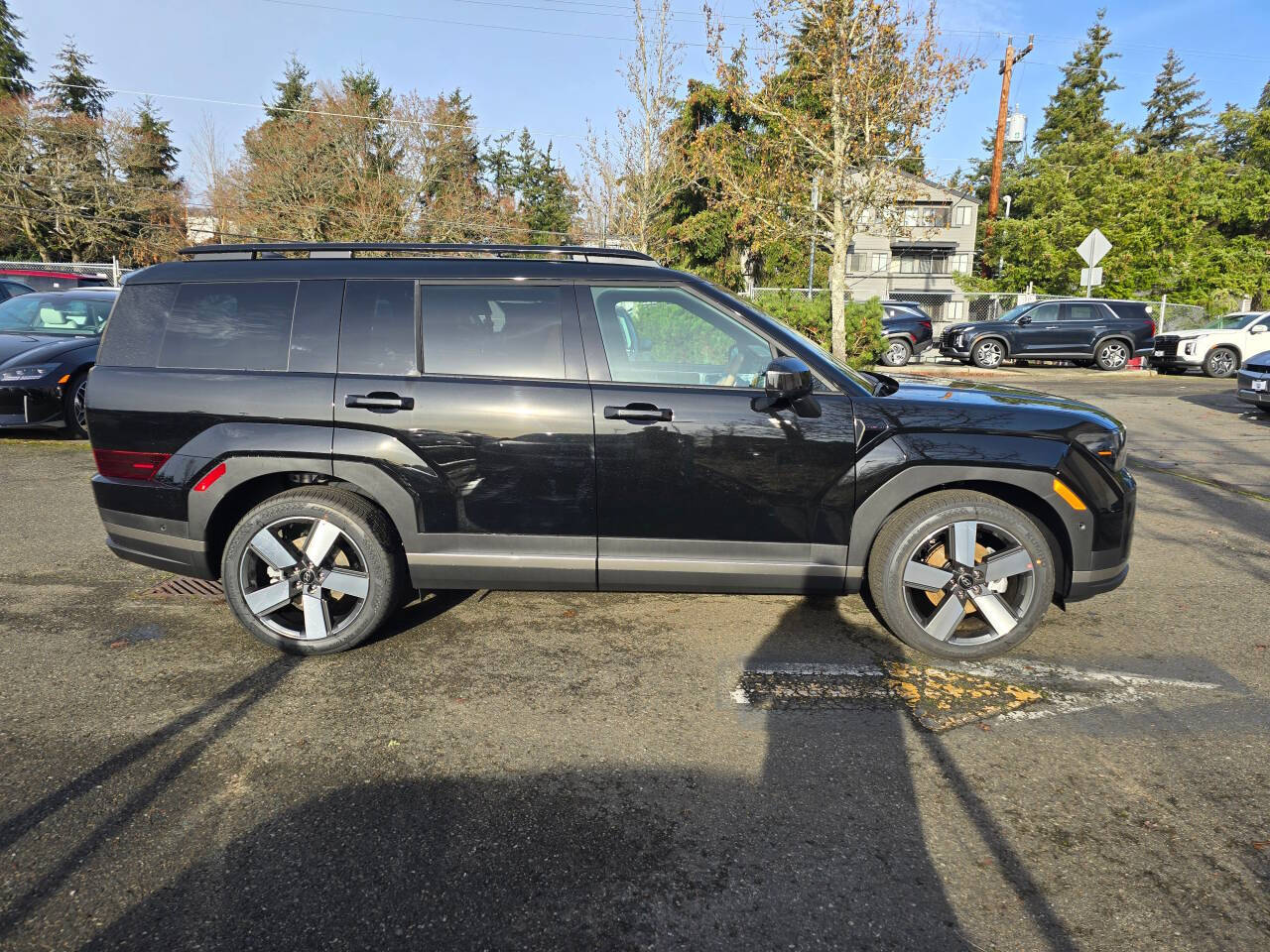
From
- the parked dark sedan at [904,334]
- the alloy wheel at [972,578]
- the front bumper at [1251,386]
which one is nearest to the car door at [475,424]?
the alloy wheel at [972,578]

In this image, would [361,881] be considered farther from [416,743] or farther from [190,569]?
[190,569]

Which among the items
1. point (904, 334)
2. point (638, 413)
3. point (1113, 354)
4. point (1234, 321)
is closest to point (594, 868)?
point (638, 413)

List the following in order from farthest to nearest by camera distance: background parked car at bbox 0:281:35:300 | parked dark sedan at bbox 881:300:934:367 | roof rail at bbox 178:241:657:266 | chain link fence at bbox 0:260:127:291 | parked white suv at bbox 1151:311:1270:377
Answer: chain link fence at bbox 0:260:127:291
parked dark sedan at bbox 881:300:934:367
parked white suv at bbox 1151:311:1270:377
background parked car at bbox 0:281:35:300
roof rail at bbox 178:241:657:266

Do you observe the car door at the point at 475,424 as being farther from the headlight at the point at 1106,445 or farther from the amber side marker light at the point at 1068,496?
the headlight at the point at 1106,445

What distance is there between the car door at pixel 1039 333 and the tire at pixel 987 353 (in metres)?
0.29

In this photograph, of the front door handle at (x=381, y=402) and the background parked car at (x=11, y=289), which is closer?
the front door handle at (x=381, y=402)

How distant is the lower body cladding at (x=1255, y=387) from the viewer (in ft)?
38.7

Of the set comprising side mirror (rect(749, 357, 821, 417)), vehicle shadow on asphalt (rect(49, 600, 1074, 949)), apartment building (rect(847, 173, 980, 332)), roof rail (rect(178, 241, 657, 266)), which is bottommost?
vehicle shadow on asphalt (rect(49, 600, 1074, 949))

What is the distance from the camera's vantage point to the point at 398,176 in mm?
33312

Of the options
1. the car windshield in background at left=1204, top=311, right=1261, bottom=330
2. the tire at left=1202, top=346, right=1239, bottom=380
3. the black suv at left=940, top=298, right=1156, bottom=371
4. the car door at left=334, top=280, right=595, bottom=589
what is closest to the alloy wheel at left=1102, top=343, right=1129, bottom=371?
the black suv at left=940, top=298, right=1156, bottom=371

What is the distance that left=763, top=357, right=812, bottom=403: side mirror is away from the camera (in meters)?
3.58

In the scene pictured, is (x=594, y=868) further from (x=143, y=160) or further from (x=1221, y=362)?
(x=143, y=160)

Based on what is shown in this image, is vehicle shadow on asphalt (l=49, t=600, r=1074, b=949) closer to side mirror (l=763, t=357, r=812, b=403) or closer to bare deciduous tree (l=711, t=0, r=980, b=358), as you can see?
side mirror (l=763, t=357, r=812, b=403)

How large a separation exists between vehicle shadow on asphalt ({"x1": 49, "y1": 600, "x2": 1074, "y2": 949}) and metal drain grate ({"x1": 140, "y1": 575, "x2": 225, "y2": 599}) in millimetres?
2326
